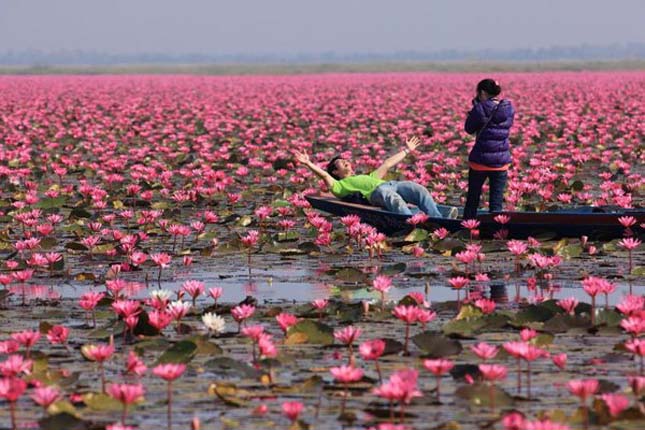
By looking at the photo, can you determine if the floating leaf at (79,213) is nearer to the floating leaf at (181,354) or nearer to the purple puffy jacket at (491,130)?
the purple puffy jacket at (491,130)

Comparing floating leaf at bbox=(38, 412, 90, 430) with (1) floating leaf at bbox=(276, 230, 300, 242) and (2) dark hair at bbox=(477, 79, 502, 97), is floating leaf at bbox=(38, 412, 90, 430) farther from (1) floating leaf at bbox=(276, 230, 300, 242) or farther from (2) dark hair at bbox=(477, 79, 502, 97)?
(2) dark hair at bbox=(477, 79, 502, 97)

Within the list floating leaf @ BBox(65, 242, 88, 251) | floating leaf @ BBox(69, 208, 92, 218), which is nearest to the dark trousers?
floating leaf @ BBox(65, 242, 88, 251)

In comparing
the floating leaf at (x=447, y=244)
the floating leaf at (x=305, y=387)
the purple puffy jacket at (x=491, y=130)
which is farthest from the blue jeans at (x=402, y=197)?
the floating leaf at (x=305, y=387)

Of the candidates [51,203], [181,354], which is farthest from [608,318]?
[51,203]

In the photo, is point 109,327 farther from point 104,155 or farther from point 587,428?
point 104,155

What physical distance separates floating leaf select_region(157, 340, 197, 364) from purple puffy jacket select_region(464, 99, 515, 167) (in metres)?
5.45

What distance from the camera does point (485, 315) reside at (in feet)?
24.4

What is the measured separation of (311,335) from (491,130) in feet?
16.2

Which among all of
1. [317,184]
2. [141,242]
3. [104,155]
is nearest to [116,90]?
[104,155]

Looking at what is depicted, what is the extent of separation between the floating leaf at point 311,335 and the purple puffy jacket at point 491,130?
476 centimetres

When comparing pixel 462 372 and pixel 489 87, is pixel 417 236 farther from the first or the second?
pixel 462 372

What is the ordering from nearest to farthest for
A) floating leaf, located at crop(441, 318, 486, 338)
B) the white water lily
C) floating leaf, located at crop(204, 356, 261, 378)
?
1. floating leaf, located at crop(204, 356, 261, 378)
2. the white water lily
3. floating leaf, located at crop(441, 318, 486, 338)

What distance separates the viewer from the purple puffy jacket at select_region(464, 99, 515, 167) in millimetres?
11617

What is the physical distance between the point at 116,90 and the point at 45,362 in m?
48.3
